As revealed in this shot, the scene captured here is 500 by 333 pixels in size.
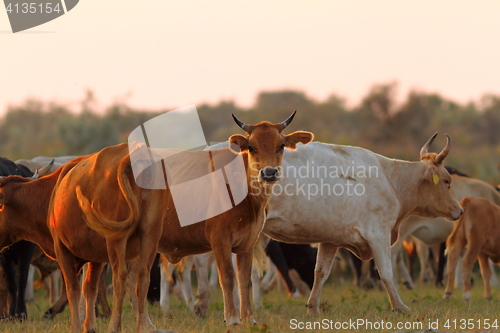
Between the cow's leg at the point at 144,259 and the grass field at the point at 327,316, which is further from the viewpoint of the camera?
the grass field at the point at 327,316

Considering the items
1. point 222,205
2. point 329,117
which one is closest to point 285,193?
point 222,205

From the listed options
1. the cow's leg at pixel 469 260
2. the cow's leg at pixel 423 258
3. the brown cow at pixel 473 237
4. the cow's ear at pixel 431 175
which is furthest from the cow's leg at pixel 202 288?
the cow's leg at pixel 423 258

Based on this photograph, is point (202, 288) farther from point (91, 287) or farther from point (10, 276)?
point (91, 287)

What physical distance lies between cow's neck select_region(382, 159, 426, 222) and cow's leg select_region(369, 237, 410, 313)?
0.84 metres

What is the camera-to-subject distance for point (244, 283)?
8.22 meters

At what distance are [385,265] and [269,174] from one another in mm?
2860

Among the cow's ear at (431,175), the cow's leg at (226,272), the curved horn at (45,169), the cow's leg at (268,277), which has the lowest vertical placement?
the cow's leg at (268,277)

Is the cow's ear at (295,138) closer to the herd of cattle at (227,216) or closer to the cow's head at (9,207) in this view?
the herd of cattle at (227,216)

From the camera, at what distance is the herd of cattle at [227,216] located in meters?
6.93

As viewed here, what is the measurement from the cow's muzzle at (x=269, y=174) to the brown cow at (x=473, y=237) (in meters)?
5.10

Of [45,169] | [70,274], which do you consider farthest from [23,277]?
[70,274]

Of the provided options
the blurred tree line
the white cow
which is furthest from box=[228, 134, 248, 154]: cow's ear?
the blurred tree line

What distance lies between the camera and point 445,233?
15.2 meters

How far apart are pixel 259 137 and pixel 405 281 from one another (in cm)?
784
